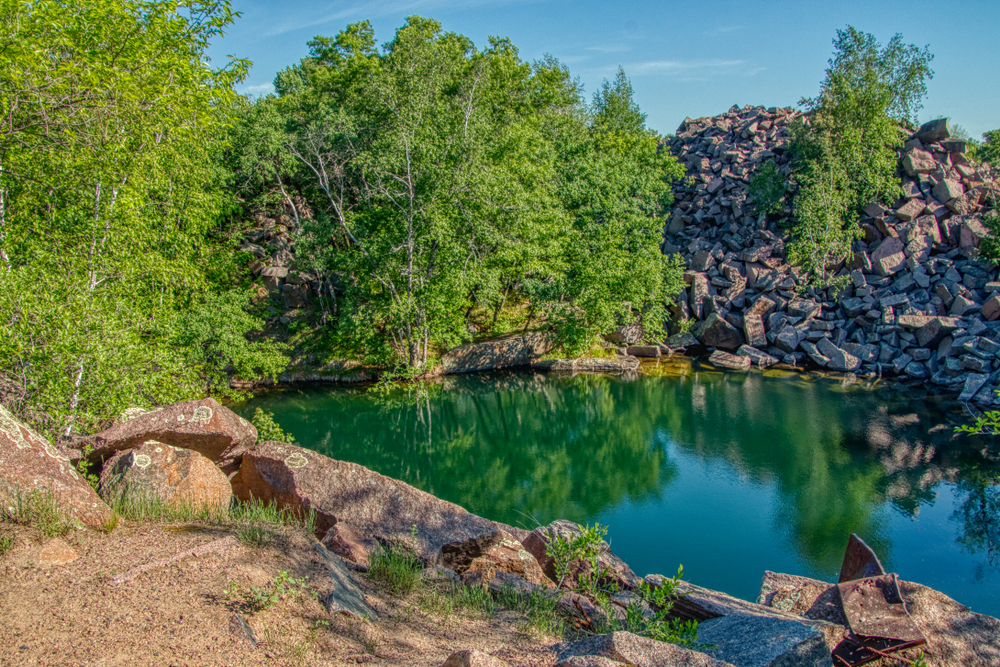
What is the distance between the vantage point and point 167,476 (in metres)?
7.46

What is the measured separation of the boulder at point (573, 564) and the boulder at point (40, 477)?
15.6 feet

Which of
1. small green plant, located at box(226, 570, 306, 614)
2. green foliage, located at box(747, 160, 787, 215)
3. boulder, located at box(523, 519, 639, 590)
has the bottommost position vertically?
boulder, located at box(523, 519, 639, 590)

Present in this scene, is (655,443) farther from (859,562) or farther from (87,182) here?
(87,182)

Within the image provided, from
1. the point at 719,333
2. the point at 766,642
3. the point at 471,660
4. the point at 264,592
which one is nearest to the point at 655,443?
the point at 719,333

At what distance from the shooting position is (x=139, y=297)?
1289cm

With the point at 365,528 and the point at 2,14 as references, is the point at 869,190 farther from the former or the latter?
the point at 2,14

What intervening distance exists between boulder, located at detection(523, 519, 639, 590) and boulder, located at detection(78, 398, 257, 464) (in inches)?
194

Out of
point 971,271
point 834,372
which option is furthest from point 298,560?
point 971,271

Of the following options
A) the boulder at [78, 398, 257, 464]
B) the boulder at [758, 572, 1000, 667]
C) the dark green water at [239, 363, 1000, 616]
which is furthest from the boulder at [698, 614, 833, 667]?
the boulder at [78, 398, 257, 464]

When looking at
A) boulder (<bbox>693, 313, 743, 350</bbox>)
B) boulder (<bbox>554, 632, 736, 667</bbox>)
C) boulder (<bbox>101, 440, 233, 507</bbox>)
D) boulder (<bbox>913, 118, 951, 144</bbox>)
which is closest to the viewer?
boulder (<bbox>554, 632, 736, 667</bbox>)

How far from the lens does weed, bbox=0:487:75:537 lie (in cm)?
525

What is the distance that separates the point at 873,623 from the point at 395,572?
4756 mm

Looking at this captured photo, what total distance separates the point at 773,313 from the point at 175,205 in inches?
1015

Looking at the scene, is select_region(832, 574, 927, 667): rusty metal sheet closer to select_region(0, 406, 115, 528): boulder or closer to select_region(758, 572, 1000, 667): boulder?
select_region(758, 572, 1000, 667): boulder
